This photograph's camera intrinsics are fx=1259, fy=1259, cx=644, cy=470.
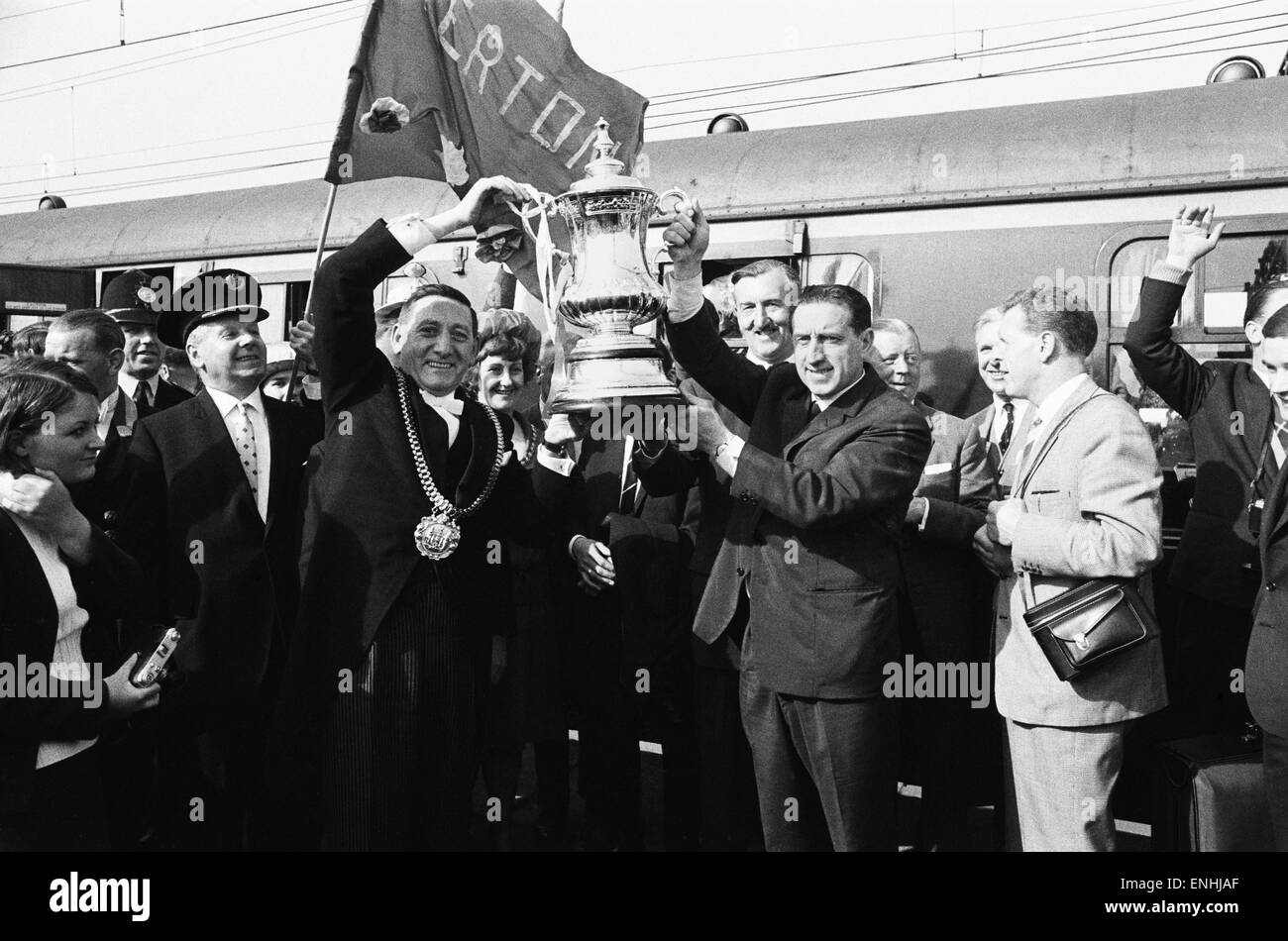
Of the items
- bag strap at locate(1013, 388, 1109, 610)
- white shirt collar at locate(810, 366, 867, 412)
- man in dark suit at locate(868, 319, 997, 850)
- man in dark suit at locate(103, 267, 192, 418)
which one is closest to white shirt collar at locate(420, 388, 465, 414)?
white shirt collar at locate(810, 366, 867, 412)

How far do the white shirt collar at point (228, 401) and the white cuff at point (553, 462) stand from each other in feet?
3.39

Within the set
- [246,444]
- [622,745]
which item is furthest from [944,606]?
[246,444]

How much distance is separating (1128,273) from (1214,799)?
3284 mm

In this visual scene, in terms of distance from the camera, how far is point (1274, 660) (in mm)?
3479

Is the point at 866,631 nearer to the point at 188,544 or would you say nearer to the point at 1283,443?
the point at 1283,443

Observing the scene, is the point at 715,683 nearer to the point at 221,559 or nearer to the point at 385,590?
the point at 385,590

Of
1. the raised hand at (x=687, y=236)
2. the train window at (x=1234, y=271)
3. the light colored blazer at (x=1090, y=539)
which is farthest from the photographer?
the train window at (x=1234, y=271)

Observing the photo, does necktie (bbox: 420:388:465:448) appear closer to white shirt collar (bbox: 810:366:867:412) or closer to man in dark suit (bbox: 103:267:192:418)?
white shirt collar (bbox: 810:366:867:412)

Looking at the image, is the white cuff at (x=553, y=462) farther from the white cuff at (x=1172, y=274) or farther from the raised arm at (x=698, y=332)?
the white cuff at (x=1172, y=274)

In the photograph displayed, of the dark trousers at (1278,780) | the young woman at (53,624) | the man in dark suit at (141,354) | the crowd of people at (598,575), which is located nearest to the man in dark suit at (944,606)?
the crowd of people at (598,575)

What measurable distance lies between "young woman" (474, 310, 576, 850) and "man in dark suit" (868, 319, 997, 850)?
4.36ft

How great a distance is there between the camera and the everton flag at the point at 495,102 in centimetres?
493

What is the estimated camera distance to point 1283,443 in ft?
14.3
